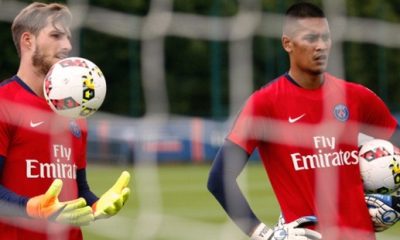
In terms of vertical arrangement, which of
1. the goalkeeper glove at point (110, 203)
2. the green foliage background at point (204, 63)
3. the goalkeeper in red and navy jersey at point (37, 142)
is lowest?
the green foliage background at point (204, 63)

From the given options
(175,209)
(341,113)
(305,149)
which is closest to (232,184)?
(305,149)

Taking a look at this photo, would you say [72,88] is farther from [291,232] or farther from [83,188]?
[291,232]

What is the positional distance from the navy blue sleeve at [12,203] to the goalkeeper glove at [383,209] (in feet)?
4.84

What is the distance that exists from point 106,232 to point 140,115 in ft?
37.1

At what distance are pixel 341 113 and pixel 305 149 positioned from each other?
23 centimetres

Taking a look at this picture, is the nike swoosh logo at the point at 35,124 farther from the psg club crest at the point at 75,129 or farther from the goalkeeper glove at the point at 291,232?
the goalkeeper glove at the point at 291,232

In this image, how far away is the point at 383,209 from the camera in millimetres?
4320

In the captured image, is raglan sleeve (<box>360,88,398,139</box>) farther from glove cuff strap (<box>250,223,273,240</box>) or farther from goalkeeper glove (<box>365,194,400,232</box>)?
glove cuff strap (<box>250,223,273,240</box>)

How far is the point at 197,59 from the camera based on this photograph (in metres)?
17.0

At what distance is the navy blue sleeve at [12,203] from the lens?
3.83 metres

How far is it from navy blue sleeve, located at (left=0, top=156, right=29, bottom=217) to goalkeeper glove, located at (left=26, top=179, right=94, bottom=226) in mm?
48

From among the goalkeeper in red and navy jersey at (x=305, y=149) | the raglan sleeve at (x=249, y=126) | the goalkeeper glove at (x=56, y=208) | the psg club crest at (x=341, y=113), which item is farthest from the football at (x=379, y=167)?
the goalkeeper glove at (x=56, y=208)

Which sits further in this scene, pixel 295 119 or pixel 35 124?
pixel 295 119

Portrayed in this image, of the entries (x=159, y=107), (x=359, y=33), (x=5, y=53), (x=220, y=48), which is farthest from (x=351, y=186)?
(x=220, y=48)
